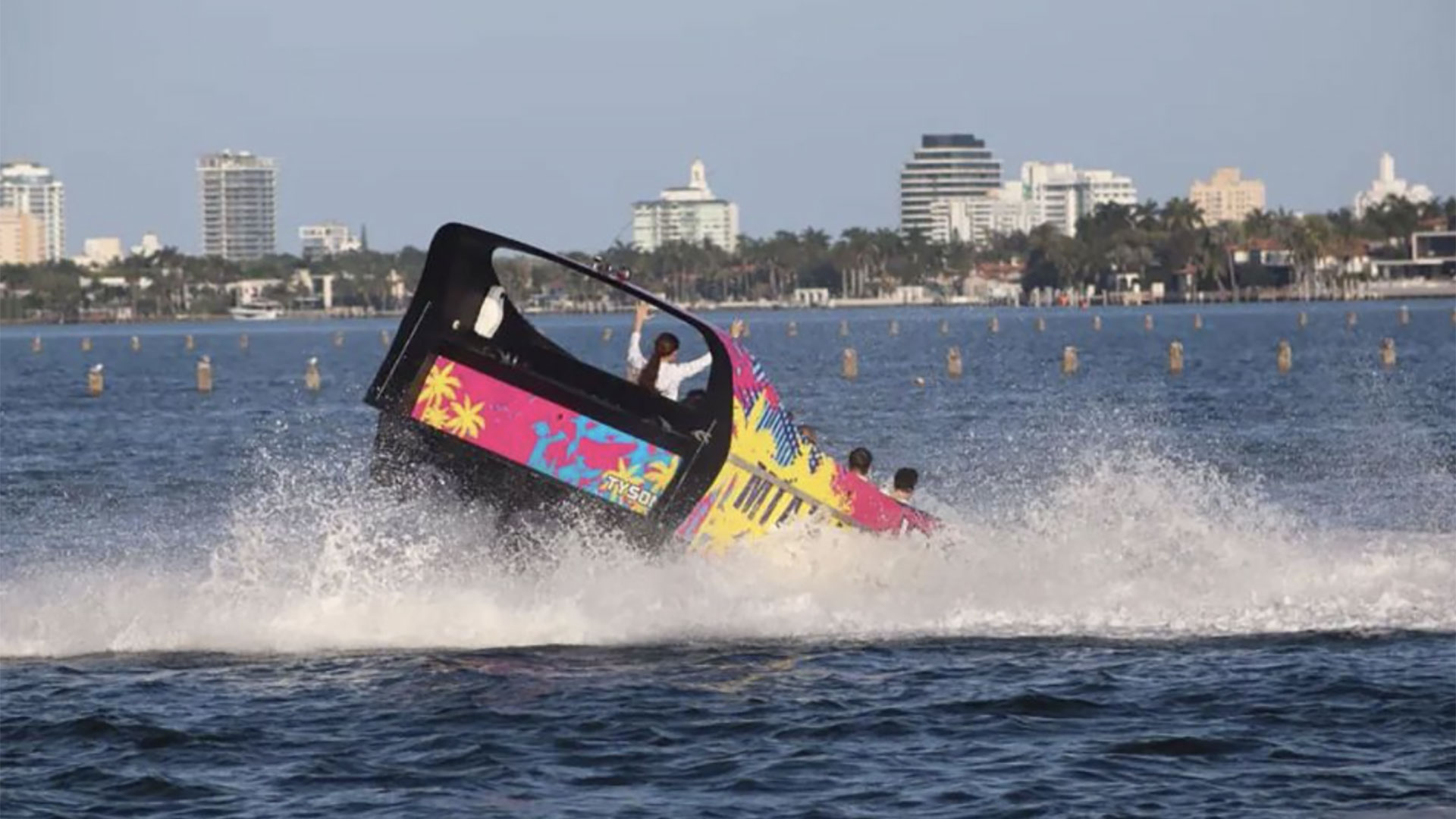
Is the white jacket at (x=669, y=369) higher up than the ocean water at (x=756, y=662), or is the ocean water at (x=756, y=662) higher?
the white jacket at (x=669, y=369)

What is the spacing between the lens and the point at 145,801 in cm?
1467

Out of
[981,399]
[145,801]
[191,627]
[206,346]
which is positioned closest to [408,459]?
[191,627]

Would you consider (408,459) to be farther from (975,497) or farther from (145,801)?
(975,497)

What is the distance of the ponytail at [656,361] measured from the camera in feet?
63.0

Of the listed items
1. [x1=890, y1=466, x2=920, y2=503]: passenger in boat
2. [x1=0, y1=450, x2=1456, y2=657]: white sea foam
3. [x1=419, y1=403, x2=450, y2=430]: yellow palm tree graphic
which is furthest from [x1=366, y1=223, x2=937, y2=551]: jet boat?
[x1=890, y1=466, x2=920, y2=503]: passenger in boat

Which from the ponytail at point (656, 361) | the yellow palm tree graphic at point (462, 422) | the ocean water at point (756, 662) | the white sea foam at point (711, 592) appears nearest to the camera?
the ocean water at point (756, 662)

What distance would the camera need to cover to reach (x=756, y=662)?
18.7 m

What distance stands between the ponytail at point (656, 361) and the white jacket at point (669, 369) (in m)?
0.03

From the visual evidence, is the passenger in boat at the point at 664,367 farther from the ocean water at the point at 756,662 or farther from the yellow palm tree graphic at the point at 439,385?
the yellow palm tree graphic at the point at 439,385

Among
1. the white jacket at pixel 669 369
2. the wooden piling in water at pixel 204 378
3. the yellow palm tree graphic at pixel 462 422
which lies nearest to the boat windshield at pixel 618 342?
the white jacket at pixel 669 369

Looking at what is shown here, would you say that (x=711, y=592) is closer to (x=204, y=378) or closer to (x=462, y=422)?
(x=462, y=422)

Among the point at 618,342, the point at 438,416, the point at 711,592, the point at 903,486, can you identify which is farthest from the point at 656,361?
the point at 618,342

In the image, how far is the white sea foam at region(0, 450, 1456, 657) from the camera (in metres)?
19.7

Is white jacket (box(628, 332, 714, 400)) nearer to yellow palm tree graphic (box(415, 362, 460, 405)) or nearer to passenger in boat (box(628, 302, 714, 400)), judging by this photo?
passenger in boat (box(628, 302, 714, 400))
